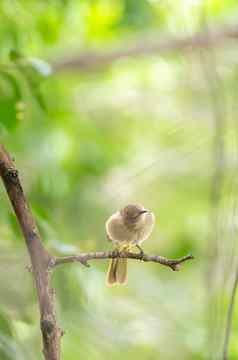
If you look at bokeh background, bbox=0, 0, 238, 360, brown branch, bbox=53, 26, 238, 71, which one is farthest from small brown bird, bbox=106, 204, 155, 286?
brown branch, bbox=53, 26, 238, 71

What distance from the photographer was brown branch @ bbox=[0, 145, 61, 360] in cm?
157

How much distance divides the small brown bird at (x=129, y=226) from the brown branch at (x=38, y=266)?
0.33 metres

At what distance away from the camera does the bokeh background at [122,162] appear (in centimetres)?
288

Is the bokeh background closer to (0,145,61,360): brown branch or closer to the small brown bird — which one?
the small brown bird

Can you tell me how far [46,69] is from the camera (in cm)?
258

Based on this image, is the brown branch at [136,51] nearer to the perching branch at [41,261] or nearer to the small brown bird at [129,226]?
the small brown bird at [129,226]

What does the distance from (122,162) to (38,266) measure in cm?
495

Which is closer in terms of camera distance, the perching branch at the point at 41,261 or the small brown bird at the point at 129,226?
the perching branch at the point at 41,261

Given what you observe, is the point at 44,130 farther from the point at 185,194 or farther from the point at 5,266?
the point at 185,194

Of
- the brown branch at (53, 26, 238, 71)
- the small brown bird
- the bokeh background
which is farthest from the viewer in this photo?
the brown branch at (53, 26, 238, 71)

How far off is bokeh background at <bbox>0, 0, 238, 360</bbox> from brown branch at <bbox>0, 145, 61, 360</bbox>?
615 mm

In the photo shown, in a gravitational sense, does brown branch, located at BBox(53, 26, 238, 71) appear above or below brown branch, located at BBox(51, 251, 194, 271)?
above

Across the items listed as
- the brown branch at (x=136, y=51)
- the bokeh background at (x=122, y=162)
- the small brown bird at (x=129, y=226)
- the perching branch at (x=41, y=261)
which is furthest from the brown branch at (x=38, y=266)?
the brown branch at (x=136, y=51)

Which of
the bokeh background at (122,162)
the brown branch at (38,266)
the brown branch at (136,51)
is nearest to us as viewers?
the brown branch at (38,266)
